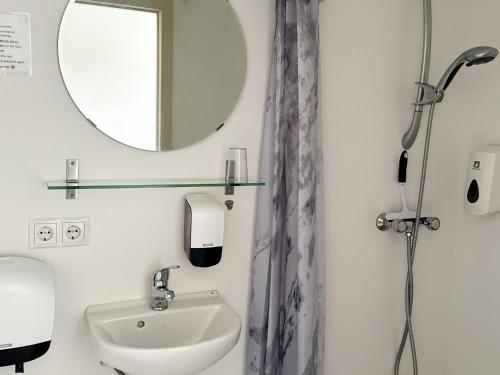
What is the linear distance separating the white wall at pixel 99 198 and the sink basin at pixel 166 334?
78mm

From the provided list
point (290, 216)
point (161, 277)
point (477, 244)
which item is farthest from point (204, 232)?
point (477, 244)

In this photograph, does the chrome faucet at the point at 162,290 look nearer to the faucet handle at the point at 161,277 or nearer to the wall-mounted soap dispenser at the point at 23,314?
the faucet handle at the point at 161,277

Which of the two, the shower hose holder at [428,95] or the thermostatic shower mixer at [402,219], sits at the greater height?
the shower hose holder at [428,95]

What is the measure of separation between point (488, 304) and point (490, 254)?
224 mm

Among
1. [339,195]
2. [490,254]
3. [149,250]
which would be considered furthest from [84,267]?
[490,254]

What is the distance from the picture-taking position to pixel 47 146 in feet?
4.57

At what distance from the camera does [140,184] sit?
146cm

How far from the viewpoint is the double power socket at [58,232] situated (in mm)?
1397

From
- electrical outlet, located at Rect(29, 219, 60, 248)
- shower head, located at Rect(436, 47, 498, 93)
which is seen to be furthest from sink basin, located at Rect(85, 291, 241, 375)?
shower head, located at Rect(436, 47, 498, 93)

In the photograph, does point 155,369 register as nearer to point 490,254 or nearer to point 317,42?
point 317,42

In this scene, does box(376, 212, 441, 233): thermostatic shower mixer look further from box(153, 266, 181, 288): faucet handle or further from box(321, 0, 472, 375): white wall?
box(153, 266, 181, 288): faucet handle

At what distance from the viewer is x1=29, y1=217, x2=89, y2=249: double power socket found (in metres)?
1.40

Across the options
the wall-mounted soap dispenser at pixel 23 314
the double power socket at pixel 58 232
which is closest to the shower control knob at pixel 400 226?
the double power socket at pixel 58 232

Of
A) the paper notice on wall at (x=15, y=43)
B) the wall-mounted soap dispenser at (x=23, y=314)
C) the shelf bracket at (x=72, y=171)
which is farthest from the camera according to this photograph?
the shelf bracket at (x=72, y=171)
